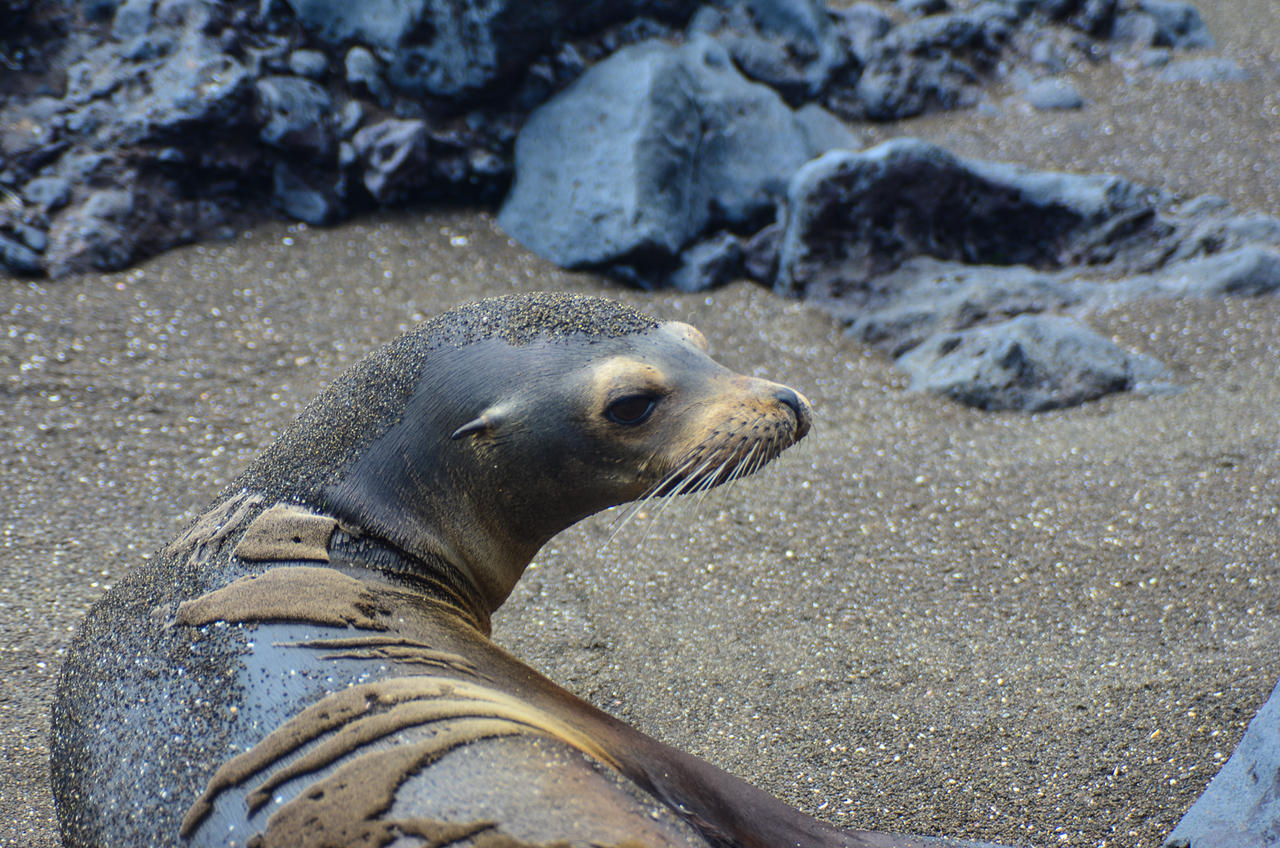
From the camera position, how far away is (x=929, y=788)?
2455mm

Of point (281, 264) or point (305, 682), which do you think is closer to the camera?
point (305, 682)

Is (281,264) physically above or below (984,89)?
below

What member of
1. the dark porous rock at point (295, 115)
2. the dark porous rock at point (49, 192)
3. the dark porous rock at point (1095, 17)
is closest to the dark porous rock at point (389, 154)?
the dark porous rock at point (295, 115)

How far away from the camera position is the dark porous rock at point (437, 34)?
541cm

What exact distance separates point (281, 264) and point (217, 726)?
385 cm

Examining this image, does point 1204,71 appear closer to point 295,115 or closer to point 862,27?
point 862,27

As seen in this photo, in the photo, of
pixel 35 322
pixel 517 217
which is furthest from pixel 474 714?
pixel 517 217

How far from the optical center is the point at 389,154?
5371mm

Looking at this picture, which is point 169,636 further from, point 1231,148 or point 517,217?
point 1231,148

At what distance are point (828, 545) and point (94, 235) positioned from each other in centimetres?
370

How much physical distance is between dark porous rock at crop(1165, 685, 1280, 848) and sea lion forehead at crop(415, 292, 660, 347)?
1475 mm

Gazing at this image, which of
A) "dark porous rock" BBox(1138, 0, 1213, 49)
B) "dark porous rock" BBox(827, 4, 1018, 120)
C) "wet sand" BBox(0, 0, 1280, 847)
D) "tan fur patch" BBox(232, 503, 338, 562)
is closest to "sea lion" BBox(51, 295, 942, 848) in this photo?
"tan fur patch" BBox(232, 503, 338, 562)

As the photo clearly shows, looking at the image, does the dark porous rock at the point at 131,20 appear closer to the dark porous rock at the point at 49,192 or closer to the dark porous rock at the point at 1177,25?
the dark porous rock at the point at 49,192

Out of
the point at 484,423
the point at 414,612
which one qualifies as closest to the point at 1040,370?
the point at 484,423
